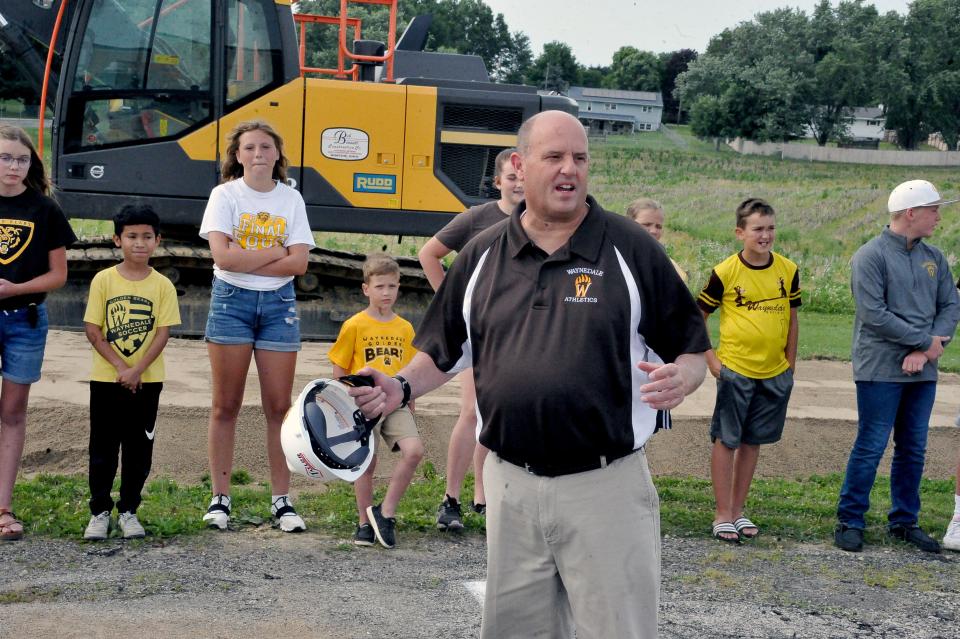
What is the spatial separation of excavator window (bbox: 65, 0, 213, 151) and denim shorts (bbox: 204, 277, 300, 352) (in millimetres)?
5105

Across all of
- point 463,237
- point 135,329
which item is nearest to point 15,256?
point 135,329

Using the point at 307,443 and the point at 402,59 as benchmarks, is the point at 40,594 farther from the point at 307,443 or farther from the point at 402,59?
the point at 402,59

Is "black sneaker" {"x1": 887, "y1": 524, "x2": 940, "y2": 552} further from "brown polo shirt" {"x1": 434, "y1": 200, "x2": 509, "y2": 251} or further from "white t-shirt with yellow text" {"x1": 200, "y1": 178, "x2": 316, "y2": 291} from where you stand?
"white t-shirt with yellow text" {"x1": 200, "y1": 178, "x2": 316, "y2": 291}

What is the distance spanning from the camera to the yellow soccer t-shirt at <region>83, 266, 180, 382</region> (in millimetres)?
5906

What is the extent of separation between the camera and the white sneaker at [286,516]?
6098mm

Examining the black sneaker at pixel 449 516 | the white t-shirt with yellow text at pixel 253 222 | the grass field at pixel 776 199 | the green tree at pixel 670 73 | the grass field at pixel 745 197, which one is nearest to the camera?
the white t-shirt with yellow text at pixel 253 222

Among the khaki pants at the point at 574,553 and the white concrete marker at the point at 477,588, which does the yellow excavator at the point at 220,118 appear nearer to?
the white concrete marker at the point at 477,588

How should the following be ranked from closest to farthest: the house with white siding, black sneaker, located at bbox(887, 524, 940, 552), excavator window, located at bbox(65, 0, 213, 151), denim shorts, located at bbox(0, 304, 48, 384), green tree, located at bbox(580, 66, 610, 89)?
denim shorts, located at bbox(0, 304, 48, 384) → black sneaker, located at bbox(887, 524, 940, 552) → excavator window, located at bbox(65, 0, 213, 151) → the house with white siding → green tree, located at bbox(580, 66, 610, 89)

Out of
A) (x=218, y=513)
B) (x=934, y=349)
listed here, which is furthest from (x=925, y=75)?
(x=218, y=513)

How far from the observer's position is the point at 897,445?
680 cm

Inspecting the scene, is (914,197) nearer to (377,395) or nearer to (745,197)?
(377,395)

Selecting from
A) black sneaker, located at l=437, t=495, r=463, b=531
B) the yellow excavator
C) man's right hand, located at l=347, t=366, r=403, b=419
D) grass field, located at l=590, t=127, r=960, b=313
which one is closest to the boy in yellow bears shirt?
black sneaker, located at l=437, t=495, r=463, b=531

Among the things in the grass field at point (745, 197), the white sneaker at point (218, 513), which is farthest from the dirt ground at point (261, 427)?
the grass field at point (745, 197)

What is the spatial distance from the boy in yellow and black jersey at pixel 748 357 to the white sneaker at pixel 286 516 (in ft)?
7.70
